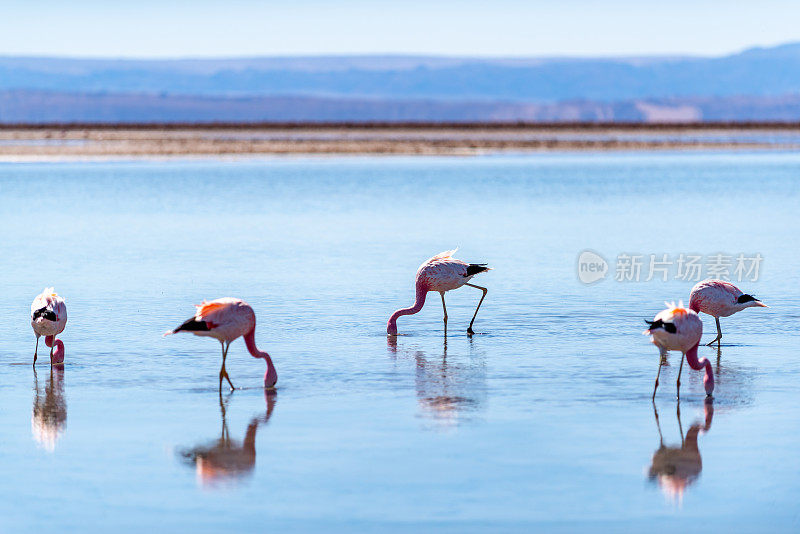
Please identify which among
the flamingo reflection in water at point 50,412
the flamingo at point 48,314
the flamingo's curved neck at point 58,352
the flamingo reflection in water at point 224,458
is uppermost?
the flamingo at point 48,314

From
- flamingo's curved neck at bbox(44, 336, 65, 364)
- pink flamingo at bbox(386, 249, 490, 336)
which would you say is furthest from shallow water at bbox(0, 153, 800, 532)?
pink flamingo at bbox(386, 249, 490, 336)

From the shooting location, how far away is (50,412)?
8.41m

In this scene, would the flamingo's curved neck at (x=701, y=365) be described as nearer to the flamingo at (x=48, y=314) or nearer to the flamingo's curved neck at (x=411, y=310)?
the flamingo's curved neck at (x=411, y=310)

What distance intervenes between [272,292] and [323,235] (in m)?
6.72

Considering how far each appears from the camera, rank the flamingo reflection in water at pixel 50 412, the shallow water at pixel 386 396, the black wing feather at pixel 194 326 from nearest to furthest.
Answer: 1. the shallow water at pixel 386 396
2. the flamingo reflection in water at pixel 50 412
3. the black wing feather at pixel 194 326

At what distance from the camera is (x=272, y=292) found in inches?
551

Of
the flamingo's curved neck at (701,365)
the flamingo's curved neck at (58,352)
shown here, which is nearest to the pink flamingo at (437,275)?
the flamingo's curved neck at (58,352)

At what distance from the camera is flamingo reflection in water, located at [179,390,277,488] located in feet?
22.6

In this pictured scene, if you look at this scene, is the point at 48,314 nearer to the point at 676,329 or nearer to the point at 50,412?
the point at 50,412

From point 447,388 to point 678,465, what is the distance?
2453mm

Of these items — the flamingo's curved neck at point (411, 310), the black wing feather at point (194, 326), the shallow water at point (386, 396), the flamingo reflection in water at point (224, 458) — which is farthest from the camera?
the flamingo's curved neck at point (411, 310)

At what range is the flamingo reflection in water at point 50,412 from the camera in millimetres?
7738

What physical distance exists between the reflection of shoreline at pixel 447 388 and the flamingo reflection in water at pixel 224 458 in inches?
48.1

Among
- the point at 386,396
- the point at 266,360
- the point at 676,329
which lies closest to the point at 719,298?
the point at 676,329
